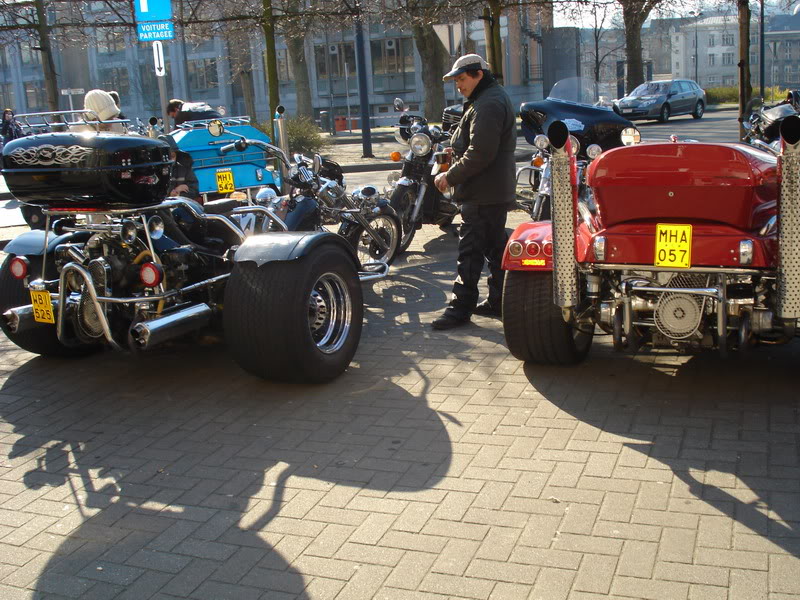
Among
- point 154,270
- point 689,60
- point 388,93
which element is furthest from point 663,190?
point 689,60

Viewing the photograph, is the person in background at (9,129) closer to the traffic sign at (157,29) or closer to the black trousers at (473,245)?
the traffic sign at (157,29)

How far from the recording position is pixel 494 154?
688 centimetres

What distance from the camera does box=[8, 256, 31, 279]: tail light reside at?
611cm

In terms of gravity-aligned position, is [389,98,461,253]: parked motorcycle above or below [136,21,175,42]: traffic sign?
below

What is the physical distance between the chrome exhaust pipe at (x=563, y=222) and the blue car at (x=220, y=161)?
18.5 ft

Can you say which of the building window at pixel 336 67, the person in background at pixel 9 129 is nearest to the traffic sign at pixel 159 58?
the person in background at pixel 9 129

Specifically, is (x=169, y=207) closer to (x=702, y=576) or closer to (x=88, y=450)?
(x=88, y=450)

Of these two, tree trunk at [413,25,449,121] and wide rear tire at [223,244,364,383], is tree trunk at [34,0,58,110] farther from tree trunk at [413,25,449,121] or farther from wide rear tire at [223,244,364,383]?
tree trunk at [413,25,449,121]

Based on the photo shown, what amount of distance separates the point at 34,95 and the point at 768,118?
225ft

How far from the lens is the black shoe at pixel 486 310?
739cm

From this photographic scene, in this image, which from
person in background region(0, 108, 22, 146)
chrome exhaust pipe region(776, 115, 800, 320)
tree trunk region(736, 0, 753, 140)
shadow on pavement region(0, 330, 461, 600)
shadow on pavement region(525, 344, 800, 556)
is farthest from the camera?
person in background region(0, 108, 22, 146)

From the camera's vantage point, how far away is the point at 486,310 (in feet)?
24.4

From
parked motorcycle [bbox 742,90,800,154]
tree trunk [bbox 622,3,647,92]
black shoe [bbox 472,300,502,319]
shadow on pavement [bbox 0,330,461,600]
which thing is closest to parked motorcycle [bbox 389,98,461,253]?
black shoe [bbox 472,300,502,319]

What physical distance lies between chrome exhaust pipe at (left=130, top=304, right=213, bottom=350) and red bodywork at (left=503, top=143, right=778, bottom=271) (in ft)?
7.70
